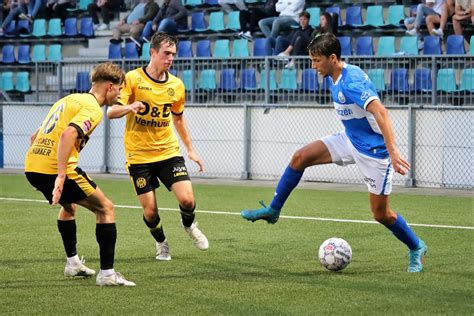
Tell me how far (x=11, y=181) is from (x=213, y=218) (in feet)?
26.4

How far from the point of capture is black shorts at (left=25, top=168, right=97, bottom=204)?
8.70 m

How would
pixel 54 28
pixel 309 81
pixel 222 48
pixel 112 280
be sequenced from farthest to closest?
pixel 54 28 → pixel 222 48 → pixel 309 81 → pixel 112 280

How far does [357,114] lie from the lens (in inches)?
374

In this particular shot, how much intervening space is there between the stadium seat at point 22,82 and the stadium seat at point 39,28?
8.93ft

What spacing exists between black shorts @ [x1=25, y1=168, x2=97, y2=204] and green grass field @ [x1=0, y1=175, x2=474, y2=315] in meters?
0.80

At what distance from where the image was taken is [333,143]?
9992 millimetres

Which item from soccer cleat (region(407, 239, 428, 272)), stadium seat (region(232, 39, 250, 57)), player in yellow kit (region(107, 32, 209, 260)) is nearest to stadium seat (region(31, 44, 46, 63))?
stadium seat (region(232, 39, 250, 57))

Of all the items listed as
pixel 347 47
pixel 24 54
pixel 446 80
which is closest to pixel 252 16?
pixel 347 47

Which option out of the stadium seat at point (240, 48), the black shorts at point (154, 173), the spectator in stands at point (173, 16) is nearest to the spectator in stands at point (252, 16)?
the stadium seat at point (240, 48)

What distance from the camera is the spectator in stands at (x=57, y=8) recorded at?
29.2 metres

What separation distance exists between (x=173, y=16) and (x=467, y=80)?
914cm

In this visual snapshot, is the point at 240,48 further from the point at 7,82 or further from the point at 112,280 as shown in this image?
the point at 112,280

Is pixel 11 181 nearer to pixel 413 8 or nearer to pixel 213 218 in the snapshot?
pixel 213 218

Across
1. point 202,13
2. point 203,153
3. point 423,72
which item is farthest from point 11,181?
point 423,72
